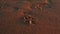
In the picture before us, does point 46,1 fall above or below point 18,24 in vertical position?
above

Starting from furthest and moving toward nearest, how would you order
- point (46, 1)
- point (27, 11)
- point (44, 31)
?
point (46, 1) < point (27, 11) < point (44, 31)

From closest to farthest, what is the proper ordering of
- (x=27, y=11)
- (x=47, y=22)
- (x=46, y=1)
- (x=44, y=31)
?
1. (x=44, y=31)
2. (x=47, y=22)
3. (x=27, y=11)
4. (x=46, y=1)

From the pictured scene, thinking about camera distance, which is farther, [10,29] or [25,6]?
[25,6]

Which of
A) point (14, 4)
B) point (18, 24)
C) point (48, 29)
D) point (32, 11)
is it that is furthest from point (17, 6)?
point (48, 29)

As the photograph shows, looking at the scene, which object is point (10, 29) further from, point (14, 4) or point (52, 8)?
point (52, 8)

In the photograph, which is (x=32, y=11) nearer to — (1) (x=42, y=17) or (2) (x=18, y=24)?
(1) (x=42, y=17)

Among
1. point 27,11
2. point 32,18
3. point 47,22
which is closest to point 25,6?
point 27,11

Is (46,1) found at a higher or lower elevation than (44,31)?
higher

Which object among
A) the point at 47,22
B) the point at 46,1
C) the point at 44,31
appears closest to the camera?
the point at 44,31

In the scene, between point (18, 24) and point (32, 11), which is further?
point (32, 11)
